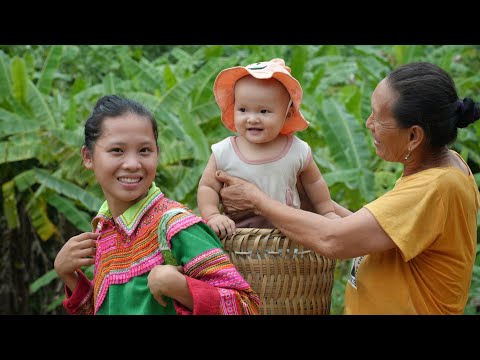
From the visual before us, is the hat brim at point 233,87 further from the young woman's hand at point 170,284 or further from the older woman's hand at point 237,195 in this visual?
the young woman's hand at point 170,284

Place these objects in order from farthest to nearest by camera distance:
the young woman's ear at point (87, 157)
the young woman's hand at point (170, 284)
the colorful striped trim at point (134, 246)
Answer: the young woman's ear at point (87, 157)
the colorful striped trim at point (134, 246)
the young woman's hand at point (170, 284)

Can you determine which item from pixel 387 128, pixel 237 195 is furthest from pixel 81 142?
pixel 387 128

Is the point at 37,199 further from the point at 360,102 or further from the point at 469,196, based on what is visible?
the point at 469,196

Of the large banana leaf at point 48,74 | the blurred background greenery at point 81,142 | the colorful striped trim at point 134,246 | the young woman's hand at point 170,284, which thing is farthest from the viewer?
the large banana leaf at point 48,74

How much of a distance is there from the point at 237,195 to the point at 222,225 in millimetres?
203

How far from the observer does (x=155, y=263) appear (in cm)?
223

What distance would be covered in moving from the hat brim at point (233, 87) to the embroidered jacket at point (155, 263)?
682 mm

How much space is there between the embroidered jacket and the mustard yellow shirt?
58 centimetres

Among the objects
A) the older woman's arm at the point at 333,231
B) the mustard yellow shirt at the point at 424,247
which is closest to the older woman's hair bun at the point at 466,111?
the mustard yellow shirt at the point at 424,247

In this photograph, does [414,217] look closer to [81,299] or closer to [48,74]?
[81,299]

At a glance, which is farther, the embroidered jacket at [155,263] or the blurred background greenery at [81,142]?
the blurred background greenery at [81,142]

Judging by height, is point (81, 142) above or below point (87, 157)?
above

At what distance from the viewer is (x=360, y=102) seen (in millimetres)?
5570

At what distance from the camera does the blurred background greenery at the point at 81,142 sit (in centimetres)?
485
